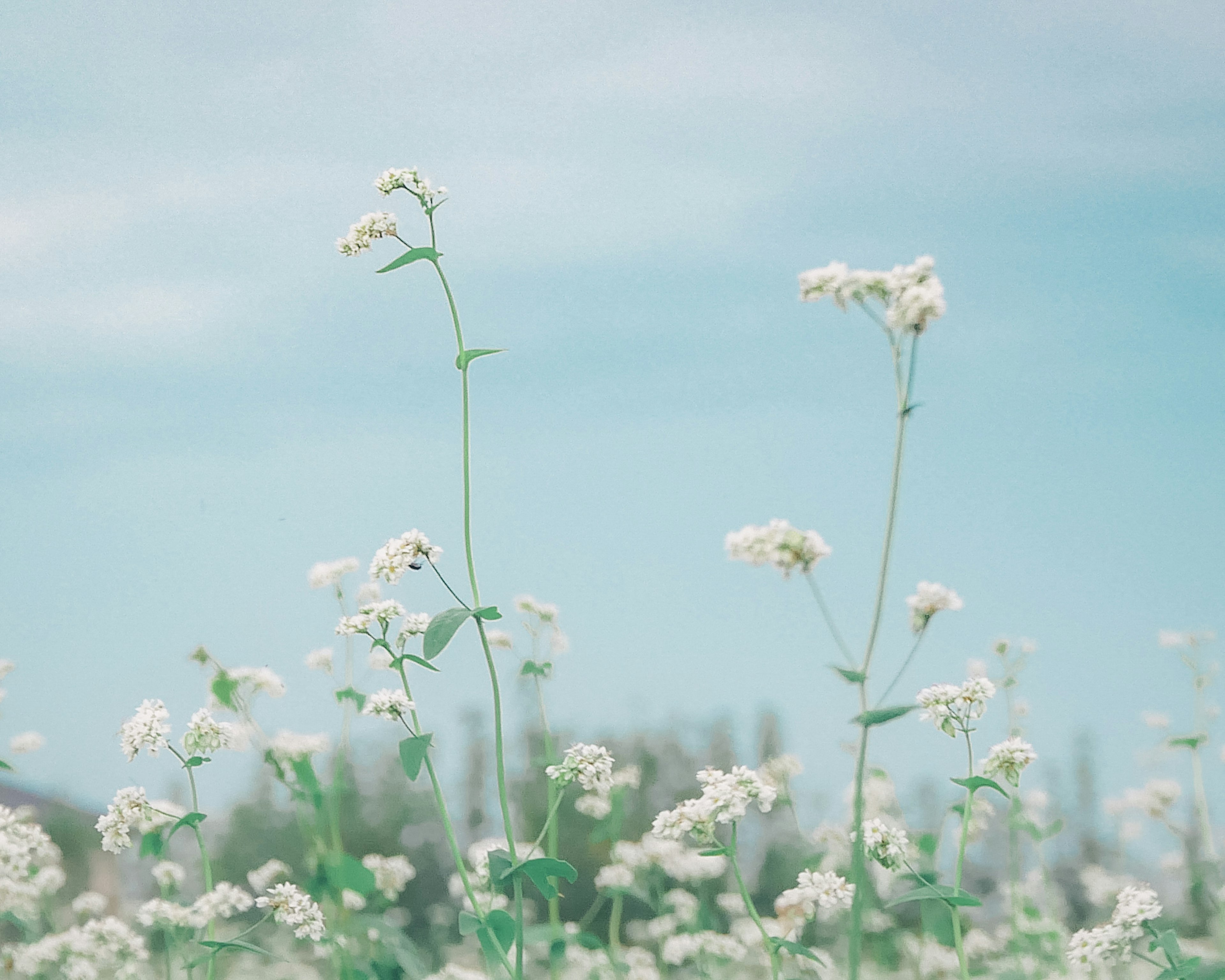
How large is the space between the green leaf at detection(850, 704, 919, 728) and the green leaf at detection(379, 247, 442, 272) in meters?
1.37

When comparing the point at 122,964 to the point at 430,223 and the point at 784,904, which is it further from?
the point at 430,223

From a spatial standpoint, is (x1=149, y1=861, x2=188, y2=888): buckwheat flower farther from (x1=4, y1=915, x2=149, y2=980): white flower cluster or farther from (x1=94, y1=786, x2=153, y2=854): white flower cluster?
(x1=94, y1=786, x2=153, y2=854): white flower cluster

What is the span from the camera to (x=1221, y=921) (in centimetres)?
437

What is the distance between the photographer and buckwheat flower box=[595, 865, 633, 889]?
4.21 metres

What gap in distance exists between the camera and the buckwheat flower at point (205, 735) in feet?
9.66

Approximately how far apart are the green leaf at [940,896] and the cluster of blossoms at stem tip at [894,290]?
1093 millimetres

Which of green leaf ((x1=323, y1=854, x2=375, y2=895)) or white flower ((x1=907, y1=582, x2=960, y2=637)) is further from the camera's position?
green leaf ((x1=323, y1=854, x2=375, y2=895))

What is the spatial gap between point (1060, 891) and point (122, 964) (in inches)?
162

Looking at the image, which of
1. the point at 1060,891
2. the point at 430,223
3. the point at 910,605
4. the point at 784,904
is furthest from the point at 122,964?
the point at 1060,891

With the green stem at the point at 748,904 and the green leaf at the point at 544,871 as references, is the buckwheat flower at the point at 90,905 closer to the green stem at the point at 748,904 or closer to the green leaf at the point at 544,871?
the green leaf at the point at 544,871

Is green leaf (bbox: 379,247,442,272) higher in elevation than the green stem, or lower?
higher

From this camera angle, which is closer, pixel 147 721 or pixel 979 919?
pixel 147 721

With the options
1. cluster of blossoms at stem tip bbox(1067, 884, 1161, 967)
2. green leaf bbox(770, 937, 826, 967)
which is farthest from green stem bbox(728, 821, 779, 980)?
cluster of blossoms at stem tip bbox(1067, 884, 1161, 967)

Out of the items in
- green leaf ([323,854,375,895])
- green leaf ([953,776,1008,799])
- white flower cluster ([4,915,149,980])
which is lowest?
white flower cluster ([4,915,149,980])
